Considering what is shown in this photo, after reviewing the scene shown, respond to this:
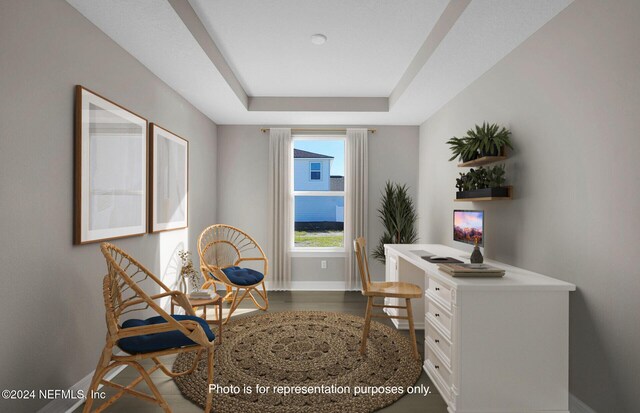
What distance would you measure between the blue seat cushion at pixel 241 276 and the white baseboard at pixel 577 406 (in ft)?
9.34

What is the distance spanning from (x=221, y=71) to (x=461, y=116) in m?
2.48

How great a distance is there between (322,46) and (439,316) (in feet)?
8.03

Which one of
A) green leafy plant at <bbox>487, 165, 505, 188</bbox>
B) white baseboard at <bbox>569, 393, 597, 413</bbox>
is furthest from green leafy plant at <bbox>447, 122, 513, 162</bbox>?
white baseboard at <bbox>569, 393, 597, 413</bbox>

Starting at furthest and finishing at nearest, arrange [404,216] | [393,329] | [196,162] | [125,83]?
[404,216], [196,162], [393,329], [125,83]

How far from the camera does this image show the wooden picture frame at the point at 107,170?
2.18m

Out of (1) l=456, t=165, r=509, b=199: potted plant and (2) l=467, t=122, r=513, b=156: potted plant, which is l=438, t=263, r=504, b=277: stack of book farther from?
(2) l=467, t=122, r=513, b=156: potted plant

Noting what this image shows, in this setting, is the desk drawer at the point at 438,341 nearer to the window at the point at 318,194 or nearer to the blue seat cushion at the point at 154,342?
the blue seat cushion at the point at 154,342

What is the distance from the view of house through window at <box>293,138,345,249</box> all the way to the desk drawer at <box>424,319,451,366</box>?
280 centimetres

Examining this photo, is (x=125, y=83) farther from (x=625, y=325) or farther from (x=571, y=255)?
(x=625, y=325)

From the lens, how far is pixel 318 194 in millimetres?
5285

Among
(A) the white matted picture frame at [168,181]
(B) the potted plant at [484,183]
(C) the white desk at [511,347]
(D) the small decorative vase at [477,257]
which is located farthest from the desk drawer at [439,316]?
(A) the white matted picture frame at [168,181]

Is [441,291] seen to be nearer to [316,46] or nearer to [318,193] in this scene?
[316,46]

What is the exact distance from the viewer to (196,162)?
434 cm

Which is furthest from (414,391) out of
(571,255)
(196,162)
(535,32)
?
(196,162)
